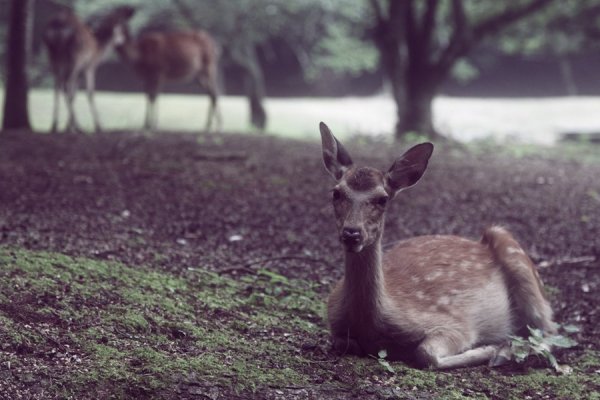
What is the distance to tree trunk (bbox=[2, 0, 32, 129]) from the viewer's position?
34.4 feet

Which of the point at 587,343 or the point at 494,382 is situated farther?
the point at 587,343

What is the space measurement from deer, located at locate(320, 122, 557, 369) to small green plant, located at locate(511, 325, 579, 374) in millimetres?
98

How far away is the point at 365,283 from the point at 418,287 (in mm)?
605

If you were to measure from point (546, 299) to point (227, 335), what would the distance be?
196 cm

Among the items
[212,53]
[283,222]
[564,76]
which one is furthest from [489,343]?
[564,76]

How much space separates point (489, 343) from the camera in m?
5.12

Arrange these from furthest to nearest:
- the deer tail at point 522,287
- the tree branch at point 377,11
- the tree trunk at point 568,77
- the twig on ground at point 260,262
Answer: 1. the tree trunk at point 568,77
2. the tree branch at point 377,11
3. the twig on ground at point 260,262
4. the deer tail at point 522,287

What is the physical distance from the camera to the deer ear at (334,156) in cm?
459

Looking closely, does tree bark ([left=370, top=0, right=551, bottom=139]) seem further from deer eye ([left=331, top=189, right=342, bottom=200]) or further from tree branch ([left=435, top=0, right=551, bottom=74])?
deer eye ([left=331, top=189, right=342, bottom=200])

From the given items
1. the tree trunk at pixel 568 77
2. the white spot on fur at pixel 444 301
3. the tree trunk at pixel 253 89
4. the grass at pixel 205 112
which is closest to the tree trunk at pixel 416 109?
the grass at pixel 205 112

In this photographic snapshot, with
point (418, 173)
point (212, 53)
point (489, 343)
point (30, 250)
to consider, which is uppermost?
point (212, 53)

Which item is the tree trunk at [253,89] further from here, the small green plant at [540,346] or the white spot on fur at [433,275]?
the small green plant at [540,346]

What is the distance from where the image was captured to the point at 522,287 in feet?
17.2

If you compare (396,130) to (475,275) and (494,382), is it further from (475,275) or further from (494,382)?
(494,382)
